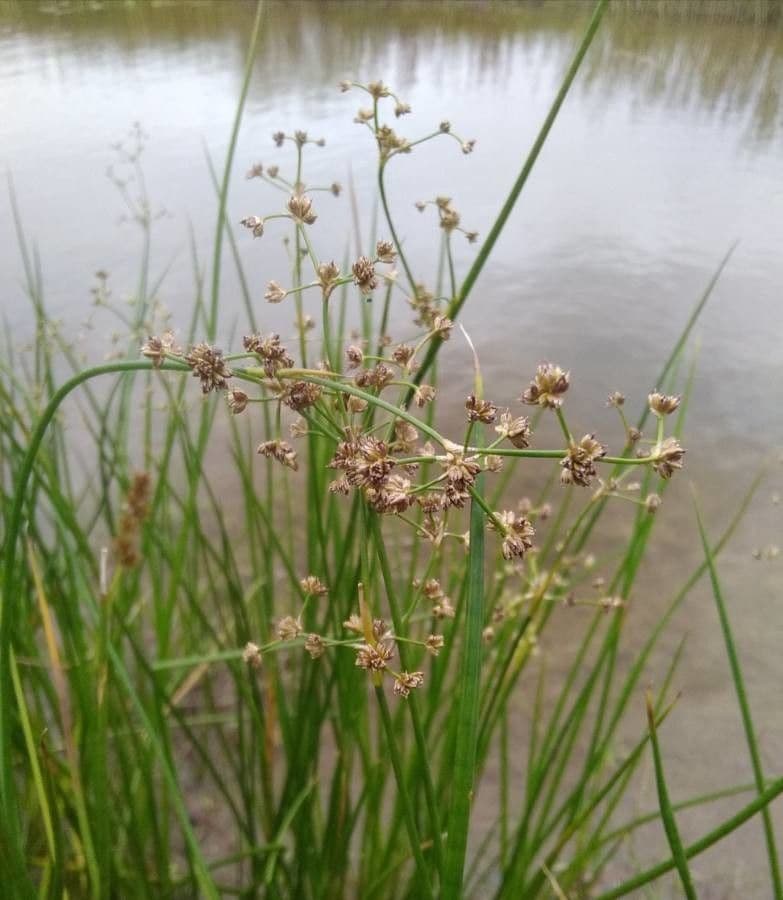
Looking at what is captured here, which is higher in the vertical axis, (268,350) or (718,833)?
(268,350)

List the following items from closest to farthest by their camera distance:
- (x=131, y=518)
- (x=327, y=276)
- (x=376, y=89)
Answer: (x=131, y=518), (x=327, y=276), (x=376, y=89)

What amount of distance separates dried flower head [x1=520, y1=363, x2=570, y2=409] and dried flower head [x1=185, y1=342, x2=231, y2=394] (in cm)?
17

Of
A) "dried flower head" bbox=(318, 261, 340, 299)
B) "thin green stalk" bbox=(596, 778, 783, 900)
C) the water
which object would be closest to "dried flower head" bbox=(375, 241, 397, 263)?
"dried flower head" bbox=(318, 261, 340, 299)

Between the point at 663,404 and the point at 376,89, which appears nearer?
the point at 663,404

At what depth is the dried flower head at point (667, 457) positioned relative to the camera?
15.1 inches

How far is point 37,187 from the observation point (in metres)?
2.57

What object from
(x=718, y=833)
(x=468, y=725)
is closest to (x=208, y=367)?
(x=468, y=725)

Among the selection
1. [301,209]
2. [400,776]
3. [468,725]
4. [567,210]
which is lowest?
[567,210]

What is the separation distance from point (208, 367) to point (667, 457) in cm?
26

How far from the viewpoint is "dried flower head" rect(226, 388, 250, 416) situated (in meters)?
0.42

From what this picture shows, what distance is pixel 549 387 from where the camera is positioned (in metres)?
0.37

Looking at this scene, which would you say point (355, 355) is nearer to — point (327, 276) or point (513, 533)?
point (327, 276)

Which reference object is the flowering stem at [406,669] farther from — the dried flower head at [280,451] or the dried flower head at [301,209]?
the dried flower head at [301,209]

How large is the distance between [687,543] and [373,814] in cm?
129
